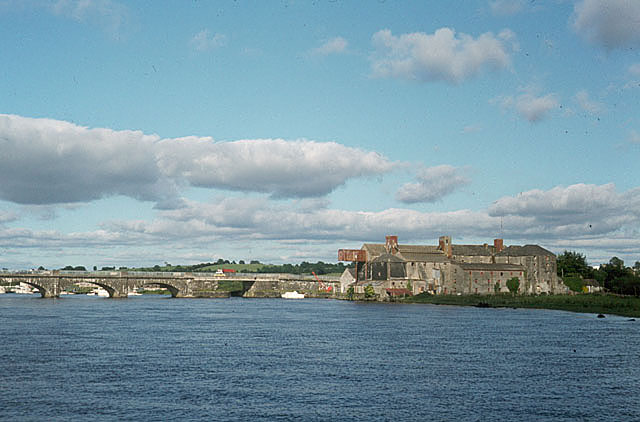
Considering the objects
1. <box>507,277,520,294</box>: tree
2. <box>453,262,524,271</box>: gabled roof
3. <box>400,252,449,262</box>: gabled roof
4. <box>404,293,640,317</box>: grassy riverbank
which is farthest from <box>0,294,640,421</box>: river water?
<box>507,277,520,294</box>: tree

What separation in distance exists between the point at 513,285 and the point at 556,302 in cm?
4413

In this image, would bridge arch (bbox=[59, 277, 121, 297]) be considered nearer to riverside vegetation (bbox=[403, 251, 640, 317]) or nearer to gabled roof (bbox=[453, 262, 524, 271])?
riverside vegetation (bbox=[403, 251, 640, 317])

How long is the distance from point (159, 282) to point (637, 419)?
553 ft

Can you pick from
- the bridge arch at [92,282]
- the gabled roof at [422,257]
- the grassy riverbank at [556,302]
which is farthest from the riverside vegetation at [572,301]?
the bridge arch at [92,282]

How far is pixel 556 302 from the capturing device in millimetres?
149125

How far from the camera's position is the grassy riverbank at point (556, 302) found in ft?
425

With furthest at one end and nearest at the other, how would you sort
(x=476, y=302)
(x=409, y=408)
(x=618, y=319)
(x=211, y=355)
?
(x=476, y=302) < (x=618, y=319) < (x=211, y=355) < (x=409, y=408)

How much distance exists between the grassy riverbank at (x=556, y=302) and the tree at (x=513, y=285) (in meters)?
10.9

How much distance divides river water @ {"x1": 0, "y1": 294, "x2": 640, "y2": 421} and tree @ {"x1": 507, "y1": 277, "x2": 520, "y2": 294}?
10074cm

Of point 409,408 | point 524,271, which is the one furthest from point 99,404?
point 524,271

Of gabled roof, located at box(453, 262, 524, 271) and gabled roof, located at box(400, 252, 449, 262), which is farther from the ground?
gabled roof, located at box(400, 252, 449, 262)

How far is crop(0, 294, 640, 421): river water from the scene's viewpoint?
38844mm

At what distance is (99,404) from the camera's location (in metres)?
39.8

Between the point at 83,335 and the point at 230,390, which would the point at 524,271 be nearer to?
the point at 83,335
